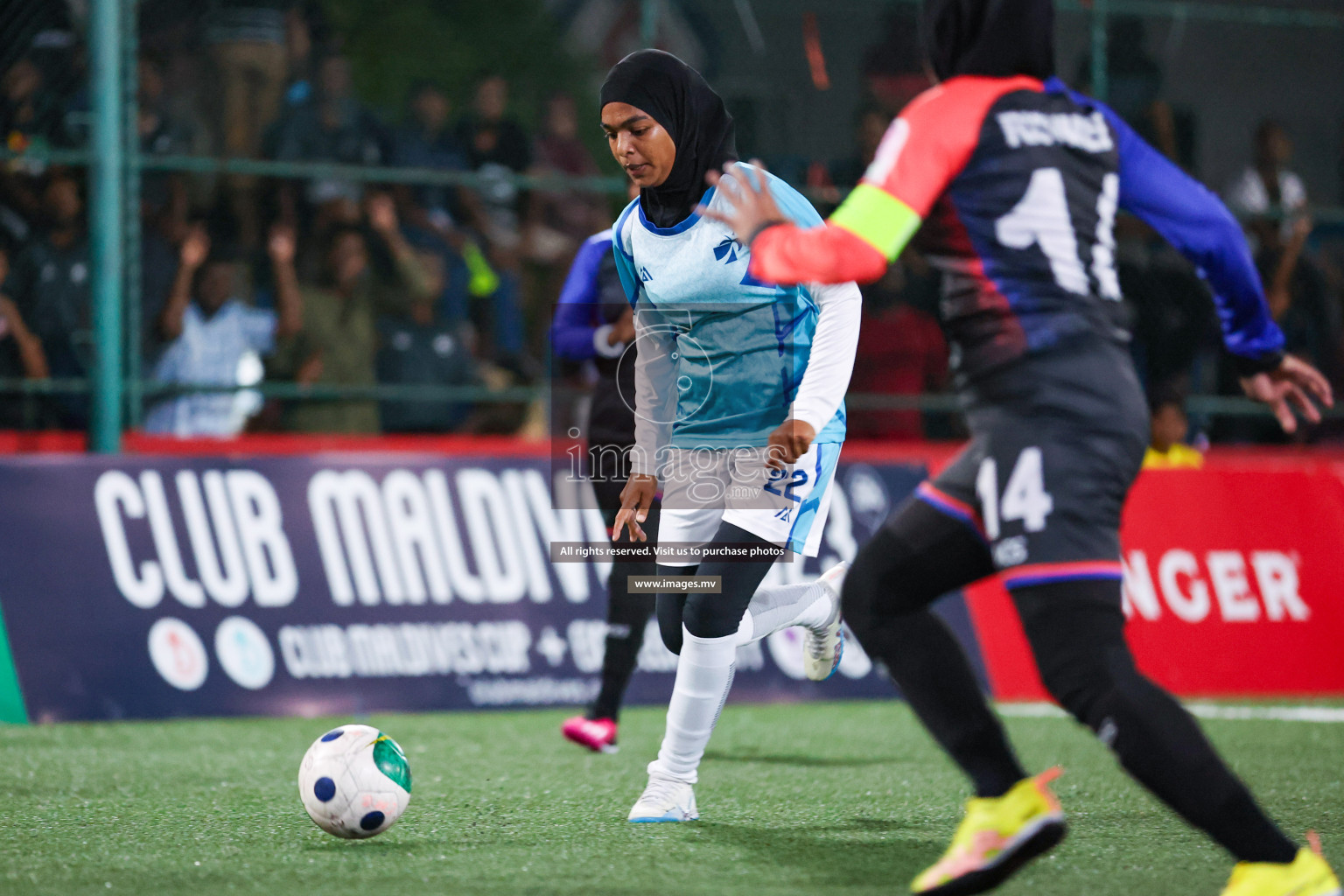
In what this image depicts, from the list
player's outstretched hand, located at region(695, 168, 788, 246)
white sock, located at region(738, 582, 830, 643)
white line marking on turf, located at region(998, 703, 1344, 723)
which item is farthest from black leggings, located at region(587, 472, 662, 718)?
player's outstretched hand, located at region(695, 168, 788, 246)

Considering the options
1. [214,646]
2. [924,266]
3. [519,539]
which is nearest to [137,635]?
[214,646]

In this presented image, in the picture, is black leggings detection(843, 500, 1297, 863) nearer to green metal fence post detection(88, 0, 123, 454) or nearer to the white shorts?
the white shorts

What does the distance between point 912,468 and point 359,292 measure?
11.8 feet

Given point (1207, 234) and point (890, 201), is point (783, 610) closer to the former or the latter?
point (1207, 234)

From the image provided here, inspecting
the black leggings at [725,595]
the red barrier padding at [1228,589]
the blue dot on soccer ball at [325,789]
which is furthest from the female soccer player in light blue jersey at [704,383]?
the red barrier padding at [1228,589]

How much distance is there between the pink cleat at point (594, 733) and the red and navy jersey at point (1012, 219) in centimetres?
345

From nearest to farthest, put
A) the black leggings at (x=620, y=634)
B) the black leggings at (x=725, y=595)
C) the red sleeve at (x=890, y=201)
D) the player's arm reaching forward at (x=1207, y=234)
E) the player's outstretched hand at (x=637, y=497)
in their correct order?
the red sleeve at (x=890, y=201), the player's arm reaching forward at (x=1207, y=234), the black leggings at (x=725, y=595), the player's outstretched hand at (x=637, y=497), the black leggings at (x=620, y=634)

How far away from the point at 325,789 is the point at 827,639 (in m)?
1.90

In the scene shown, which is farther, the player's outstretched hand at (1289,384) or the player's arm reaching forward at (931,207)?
the player's outstretched hand at (1289,384)

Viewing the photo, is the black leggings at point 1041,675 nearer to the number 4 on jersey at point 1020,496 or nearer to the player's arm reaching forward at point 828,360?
the number 4 on jersey at point 1020,496

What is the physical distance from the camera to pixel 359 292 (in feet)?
34.3

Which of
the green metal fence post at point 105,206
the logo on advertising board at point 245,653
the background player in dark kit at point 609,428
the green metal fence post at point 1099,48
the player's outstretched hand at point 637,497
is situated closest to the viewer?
the player's outstretched hand at point 637,497

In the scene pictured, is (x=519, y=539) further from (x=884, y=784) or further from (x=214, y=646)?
(x=884, y=784)

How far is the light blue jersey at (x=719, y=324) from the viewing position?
4.88m
